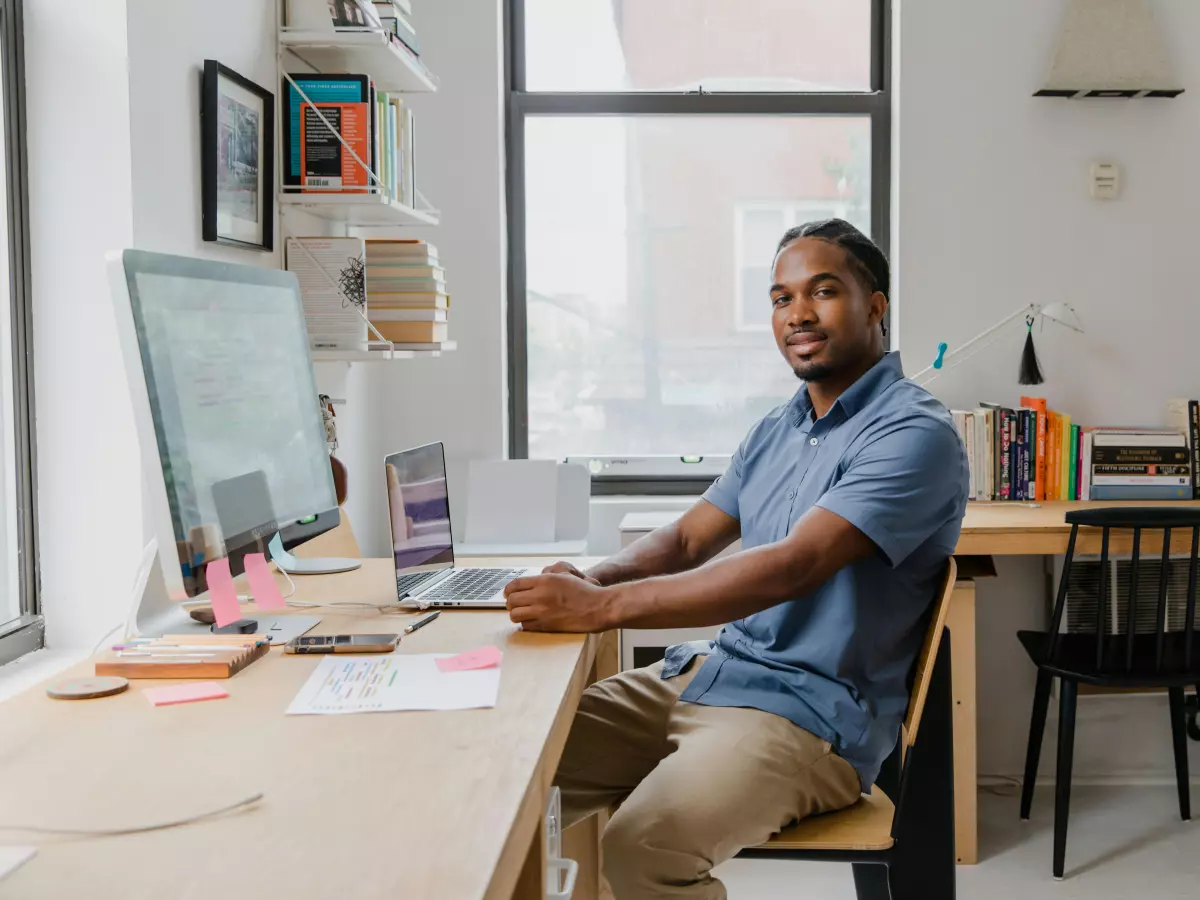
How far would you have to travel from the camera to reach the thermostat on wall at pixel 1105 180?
3547 millimetres

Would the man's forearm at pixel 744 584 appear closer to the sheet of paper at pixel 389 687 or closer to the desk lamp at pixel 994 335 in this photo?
the sheet of paper at pixel 389 687

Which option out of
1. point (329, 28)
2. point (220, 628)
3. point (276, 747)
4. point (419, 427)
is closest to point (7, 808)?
point (276, 747)

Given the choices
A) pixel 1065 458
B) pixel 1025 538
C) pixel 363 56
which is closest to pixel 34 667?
pixel 363 56

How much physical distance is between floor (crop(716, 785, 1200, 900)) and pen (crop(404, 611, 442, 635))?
1284mm

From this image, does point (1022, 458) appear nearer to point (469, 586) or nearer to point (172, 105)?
point (469, 586)

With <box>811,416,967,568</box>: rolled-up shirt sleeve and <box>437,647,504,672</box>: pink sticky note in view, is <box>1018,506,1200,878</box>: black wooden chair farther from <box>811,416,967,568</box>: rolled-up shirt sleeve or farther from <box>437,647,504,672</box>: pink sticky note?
<box>437,647,504,672</box>: pink sticky note

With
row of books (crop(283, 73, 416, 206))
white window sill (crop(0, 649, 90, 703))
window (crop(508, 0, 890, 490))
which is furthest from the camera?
window (crop(508, 0, 890, 490))

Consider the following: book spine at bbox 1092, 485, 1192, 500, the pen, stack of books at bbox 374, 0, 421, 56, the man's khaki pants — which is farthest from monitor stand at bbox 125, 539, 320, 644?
book spine at bbox 1092, 485, 1192, 500

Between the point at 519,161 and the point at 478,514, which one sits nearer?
the point at 478,514

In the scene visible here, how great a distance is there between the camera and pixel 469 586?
2.08 meters

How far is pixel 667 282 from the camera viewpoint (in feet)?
12.6

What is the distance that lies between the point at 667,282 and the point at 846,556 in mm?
2188

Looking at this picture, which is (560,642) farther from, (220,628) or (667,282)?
(667,282)

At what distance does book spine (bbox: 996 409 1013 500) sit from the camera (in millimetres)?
3430
